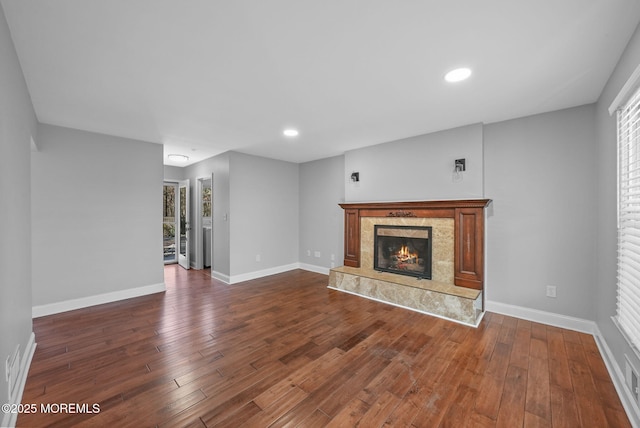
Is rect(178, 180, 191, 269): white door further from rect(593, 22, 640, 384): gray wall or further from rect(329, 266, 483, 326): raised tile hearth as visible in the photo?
rect(593, 22, 640, 384): gray wall

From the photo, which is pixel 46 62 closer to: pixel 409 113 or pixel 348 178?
pixel 409 113

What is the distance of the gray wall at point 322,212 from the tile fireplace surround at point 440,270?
899mm

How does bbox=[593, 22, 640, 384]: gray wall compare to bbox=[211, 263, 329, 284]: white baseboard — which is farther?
bbox=[211, 263, 329, 284]: white baseboard

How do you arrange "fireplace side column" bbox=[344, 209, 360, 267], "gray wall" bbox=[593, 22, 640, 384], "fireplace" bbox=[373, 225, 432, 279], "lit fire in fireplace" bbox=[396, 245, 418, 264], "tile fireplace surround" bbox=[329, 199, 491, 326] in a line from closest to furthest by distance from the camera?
"gray wall" bbox=[593, 22, 640, 384] → "tile fireplace surround" bbox=[329, 199, 491, 326] → "fireplace" bbox=[373, 225, 432, 279] → "lit fire in fireplace" bbox=[396, 245, 418, 264] → "fireplace side column" bbox=[344, 209, 360, 267]

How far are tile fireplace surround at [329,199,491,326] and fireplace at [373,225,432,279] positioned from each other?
83mm

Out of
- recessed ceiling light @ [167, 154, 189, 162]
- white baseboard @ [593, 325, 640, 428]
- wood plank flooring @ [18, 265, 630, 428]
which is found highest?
recessed ceiling light @ [167, 154, 189, 162]

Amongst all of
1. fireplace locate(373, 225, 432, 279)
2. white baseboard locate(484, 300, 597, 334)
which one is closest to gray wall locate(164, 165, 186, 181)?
fireplace locate(373, 225, 432, 279)

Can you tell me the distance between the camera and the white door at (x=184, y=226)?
6238 mm

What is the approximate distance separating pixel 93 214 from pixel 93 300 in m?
1.19

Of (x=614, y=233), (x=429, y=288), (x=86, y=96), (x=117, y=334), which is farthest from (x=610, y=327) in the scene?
(x=86, y=96)

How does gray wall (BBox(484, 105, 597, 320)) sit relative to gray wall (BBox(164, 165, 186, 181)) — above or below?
below

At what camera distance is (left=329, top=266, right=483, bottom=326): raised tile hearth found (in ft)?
10.1

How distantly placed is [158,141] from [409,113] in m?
3.74

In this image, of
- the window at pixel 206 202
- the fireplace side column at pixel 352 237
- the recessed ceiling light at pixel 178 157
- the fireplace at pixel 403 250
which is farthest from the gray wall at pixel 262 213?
the fireplace at pixel 403 250
